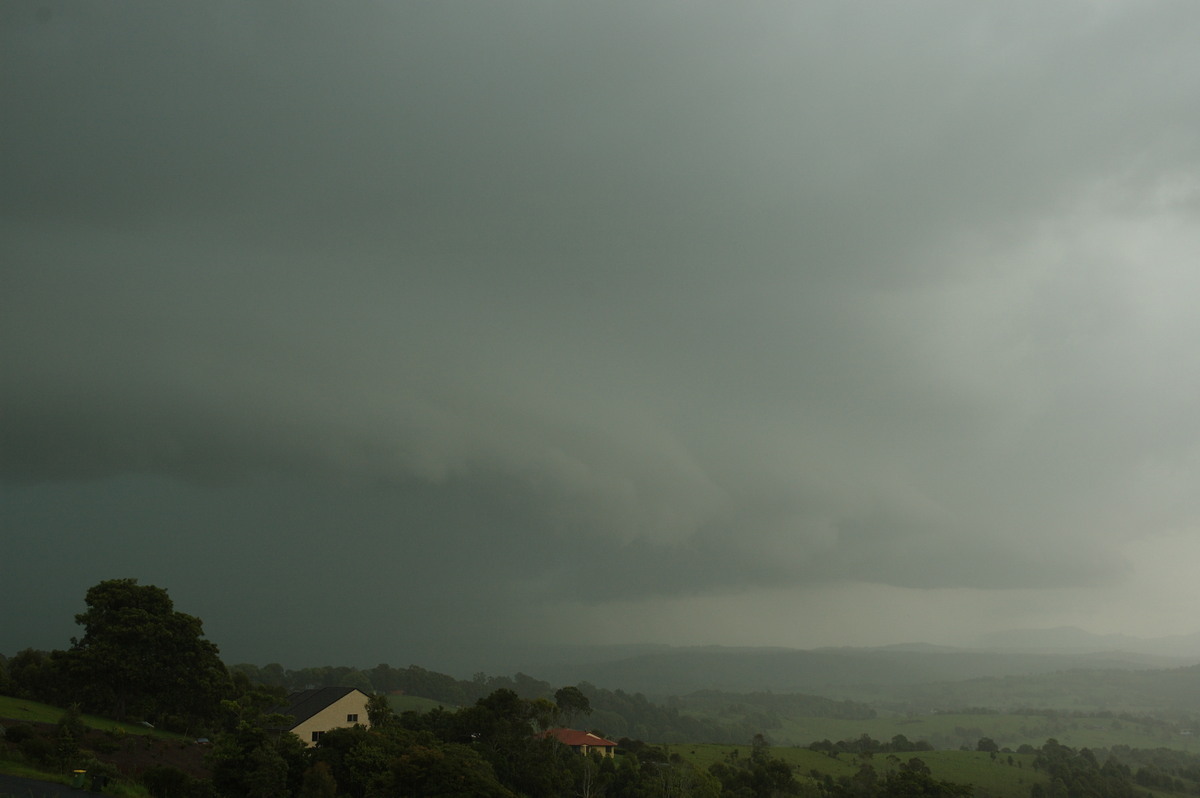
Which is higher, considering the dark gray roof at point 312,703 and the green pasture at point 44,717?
the green pasture at point 44,717

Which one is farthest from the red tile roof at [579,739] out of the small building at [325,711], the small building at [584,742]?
the small building at [325,711]

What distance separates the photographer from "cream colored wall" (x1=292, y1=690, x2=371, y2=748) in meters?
72.4

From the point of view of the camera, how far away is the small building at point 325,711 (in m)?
72.6

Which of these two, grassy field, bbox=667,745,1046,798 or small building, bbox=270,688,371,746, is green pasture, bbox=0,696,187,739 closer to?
small building, bbox=270,688,371,746

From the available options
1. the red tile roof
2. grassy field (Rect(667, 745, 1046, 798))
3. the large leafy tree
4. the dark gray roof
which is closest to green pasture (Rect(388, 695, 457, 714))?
grassy field (Rect(667, 745, 1046, 798))

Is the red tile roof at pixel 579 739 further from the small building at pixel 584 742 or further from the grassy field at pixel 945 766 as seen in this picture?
the grassy field at pixel 945 766

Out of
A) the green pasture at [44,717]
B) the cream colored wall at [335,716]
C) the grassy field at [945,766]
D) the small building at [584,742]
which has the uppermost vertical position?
the green pasture at [44,717]

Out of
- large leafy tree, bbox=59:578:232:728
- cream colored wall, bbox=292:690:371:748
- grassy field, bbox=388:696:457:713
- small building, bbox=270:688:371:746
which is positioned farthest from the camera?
grassy field, bbox=388:696:457:713

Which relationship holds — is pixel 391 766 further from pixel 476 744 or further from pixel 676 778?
pixel 676 778

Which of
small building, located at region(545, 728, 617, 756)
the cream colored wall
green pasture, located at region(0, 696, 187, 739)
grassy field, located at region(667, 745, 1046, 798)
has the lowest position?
grassy field, located at region(667, 745, 1046, 798)

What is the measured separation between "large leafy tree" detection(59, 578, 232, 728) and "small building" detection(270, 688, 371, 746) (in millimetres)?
8699

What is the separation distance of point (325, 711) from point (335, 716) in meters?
1.48

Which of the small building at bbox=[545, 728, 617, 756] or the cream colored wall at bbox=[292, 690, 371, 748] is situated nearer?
the cream colored wall at bbox=[292, 690, 371, 748]

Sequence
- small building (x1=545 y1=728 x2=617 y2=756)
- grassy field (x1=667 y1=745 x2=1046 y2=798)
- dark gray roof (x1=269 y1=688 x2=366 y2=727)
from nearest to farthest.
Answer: dark gray roof (x1=269 y1=688 x2=366 y2=727), small building (x1=545 y1=728 x2=617 y2=756), grassy field (x1=667 y1=745 x2=1046 y2=798)
